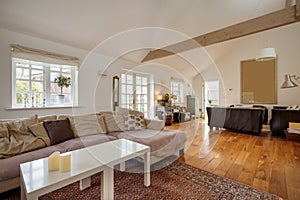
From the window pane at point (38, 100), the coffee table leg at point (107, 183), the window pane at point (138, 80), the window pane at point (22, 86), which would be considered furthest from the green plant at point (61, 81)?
the coffee table leg at point (107, 183)

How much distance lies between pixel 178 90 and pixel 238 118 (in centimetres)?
295

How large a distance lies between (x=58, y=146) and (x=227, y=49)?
684cm

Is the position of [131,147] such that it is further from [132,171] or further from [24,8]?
[24,8]

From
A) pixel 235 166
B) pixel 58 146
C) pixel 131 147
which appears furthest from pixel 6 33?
pixel 235 166

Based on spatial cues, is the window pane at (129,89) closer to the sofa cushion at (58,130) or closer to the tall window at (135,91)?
the tall window at (135,91)

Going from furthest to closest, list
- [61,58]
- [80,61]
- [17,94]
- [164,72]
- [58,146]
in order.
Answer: [164,72] < [80,61] < [61,58] < [17,94] < [58,146]

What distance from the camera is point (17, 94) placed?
293 cm

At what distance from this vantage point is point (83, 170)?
1296 millimetres

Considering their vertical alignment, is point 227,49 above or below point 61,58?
above

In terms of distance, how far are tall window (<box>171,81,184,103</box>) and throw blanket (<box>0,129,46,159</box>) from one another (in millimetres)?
5308

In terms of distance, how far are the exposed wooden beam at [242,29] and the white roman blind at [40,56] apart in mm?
2463

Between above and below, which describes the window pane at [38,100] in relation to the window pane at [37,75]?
below

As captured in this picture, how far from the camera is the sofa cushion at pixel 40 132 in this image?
212 cm

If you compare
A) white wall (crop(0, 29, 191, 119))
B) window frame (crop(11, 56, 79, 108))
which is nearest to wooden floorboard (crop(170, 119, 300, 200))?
white wall (crop(0, 29, 191, 119))
